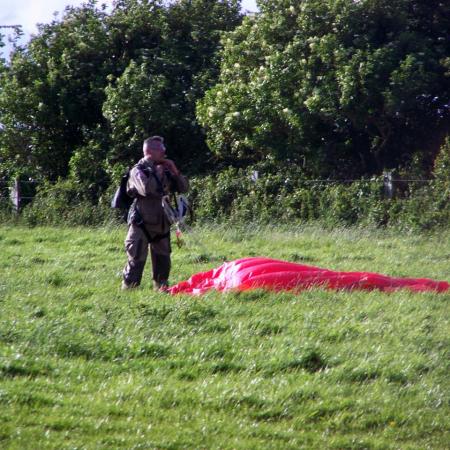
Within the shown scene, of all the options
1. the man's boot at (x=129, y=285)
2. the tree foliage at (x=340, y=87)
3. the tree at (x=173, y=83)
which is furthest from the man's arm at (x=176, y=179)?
the tree at (x=173, y=83)

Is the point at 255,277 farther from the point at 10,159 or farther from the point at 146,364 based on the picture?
the point at 10,159

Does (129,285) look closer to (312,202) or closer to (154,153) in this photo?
(154,153)

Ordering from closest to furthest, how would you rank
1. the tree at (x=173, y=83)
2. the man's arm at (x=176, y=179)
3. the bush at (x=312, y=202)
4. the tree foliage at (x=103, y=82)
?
1. the man's arm at (x=176, y=179)
2. the bush at (x=312, y=202)
3. the tree at (x=173, y=83)
4. the tree foliage at (x=103, y=82)

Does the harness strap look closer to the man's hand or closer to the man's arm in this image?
the man's arm

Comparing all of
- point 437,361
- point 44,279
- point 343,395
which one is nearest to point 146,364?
point 343,395

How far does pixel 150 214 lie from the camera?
35.3ft

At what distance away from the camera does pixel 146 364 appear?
23.9 ft

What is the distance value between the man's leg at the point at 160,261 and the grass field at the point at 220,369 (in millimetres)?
162

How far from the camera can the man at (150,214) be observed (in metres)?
10.7

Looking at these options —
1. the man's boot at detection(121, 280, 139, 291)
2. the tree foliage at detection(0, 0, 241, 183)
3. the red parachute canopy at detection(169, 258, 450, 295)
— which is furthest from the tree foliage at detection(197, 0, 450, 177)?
the man's boot at detection(121, 280, 139, 291)

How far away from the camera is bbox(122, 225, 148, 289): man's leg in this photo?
424 inches

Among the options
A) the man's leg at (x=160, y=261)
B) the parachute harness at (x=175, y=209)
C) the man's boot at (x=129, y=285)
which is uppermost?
the parachute harness at (x=175, y=209)

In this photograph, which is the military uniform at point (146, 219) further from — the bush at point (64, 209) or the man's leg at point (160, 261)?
the bush at point (64, 209)

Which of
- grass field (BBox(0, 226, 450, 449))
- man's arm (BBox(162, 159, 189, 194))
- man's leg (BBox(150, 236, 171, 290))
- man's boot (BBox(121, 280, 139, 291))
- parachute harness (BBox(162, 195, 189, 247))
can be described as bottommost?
grass field (BBox(0, 226, 450, 449))
